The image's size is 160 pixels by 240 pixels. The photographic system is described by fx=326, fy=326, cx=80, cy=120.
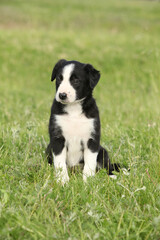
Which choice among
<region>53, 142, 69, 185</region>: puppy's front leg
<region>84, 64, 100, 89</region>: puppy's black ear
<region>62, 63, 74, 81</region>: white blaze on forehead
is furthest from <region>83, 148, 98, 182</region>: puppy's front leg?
<region>62, 63, 74, 81</region>: white blaze on forehead

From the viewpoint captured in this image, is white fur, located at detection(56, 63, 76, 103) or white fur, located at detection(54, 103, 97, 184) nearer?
white fur, located at detection(56, 63, 76, 103)

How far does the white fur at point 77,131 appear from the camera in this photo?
12.3 ft

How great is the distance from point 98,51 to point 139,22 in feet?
42.6

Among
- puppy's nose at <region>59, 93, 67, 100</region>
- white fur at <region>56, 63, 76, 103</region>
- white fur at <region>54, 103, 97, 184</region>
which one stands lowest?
white fur at <region>54, 103, 97, 184</region>

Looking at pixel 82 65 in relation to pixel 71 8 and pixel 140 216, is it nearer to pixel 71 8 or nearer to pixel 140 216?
pixel 140 216

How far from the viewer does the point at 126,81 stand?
43.0ft

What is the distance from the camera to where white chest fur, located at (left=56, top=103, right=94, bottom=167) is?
3754mm

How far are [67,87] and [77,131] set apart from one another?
536mm

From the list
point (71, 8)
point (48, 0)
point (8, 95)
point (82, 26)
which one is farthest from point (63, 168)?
point (48, 0)

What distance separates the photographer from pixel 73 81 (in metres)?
3.70

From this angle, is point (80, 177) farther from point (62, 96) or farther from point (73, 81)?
point (73, 81)

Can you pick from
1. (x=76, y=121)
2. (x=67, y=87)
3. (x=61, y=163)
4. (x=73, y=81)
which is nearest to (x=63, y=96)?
(x=67, y=87)

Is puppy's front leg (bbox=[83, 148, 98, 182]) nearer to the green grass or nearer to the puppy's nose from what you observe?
the green grass

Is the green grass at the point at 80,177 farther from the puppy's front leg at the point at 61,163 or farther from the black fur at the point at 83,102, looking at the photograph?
the black fur at the point at 83,102
